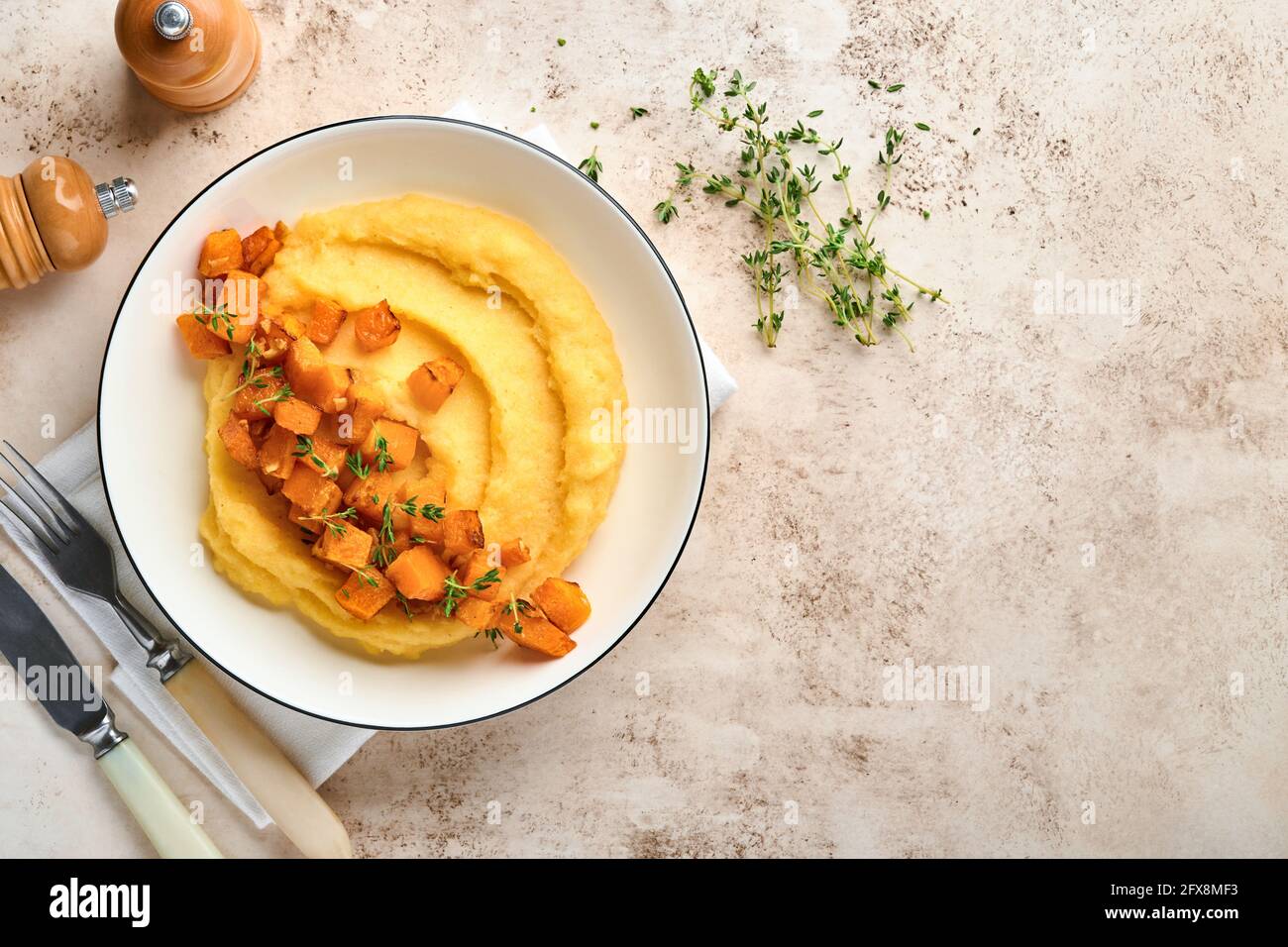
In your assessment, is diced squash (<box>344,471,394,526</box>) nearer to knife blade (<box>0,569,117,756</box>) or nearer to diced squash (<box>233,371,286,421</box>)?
diced squash (<box>233,371,286,421</box>)

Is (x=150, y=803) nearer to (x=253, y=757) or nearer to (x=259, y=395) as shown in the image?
(x=253, y=757)

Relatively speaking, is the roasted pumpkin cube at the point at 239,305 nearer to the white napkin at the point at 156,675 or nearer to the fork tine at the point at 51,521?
the white napkin at the point at 156,675

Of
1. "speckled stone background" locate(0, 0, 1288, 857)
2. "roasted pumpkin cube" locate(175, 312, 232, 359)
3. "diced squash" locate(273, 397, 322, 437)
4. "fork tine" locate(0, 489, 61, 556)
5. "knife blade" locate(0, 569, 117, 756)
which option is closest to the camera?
"diced squash" locate(273, 397, 322, 437)

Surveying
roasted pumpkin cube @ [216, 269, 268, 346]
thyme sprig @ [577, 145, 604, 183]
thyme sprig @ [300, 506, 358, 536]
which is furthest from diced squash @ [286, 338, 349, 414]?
thyme sprig @ [577, 145, 604, 183]

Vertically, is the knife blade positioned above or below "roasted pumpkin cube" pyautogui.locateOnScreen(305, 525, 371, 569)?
below

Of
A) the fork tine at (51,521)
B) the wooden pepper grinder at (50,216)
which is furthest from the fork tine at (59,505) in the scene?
the wooden pepper grinder at (50,216)

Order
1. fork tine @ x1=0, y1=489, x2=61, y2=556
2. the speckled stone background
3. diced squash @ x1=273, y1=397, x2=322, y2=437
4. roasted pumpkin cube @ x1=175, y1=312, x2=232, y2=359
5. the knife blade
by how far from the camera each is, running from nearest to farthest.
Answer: diced squash @ x1=273, y1=397, x2=322, y2=437
roasted pumpkin cube @ x1=175, y1=312, x2=232, y2=359
fork tine @ x1=0, y1=489, x2=61, y2=556
the knife blade
the speckled stone background

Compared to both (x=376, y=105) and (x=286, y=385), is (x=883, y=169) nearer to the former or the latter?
(x=376, y=105)

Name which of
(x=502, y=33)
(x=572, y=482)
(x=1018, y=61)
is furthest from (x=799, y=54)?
(x=572, y=482)
